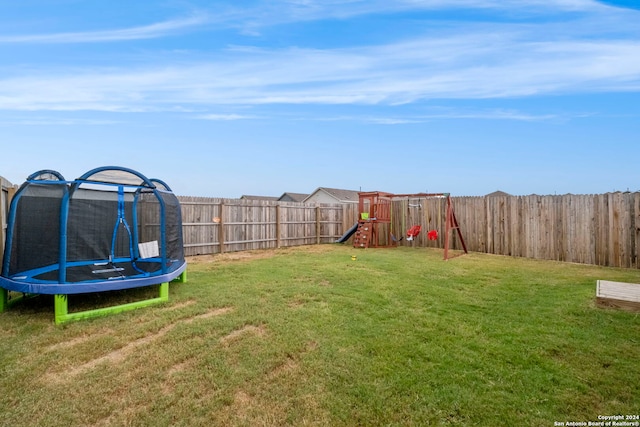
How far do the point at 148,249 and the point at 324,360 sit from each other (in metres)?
4.26

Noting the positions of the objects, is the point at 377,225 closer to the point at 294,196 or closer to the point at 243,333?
the point at 243,333

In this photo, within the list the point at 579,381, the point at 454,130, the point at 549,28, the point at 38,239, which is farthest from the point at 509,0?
the point at 38,239

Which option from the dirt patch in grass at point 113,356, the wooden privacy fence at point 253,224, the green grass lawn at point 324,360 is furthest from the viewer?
the wooden privacy fence at point 253,224

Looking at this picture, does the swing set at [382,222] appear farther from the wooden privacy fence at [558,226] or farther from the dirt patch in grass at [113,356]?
the dirt patch in grass at [113,356]

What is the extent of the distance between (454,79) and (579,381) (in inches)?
354

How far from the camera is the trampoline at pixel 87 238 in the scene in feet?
13.3

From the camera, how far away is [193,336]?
10.8 feet

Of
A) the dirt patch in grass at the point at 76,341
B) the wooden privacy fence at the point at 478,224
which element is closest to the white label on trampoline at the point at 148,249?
the wooden privacy fence at the point at 478,224

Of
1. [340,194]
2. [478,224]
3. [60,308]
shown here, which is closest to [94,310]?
[60,308]

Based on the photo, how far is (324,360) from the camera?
107 inches

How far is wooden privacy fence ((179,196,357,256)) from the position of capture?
10000 millimetres

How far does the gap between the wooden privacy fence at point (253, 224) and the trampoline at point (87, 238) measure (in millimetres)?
3127

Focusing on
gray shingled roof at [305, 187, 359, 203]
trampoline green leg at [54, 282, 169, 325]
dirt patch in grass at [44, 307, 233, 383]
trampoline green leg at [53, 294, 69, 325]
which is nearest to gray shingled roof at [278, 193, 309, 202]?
gray shingled roof at [305, 187, 359, 203]

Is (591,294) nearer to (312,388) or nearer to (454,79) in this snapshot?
(312,388)
